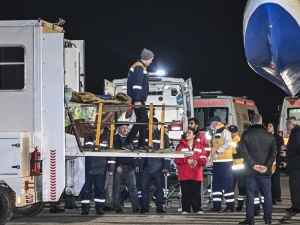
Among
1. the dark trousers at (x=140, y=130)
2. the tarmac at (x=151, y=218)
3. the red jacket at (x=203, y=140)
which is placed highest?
the dark trousers at (x=140, y=130)

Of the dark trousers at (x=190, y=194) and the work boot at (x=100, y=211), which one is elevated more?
the dark trousers at (x=190, y=194)

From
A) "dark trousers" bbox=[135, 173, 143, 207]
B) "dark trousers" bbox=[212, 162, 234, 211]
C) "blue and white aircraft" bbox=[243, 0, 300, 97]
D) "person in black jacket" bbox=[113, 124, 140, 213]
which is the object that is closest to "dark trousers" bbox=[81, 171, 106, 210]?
"person in black jacket" bbox=[113, 124, 140, 213]

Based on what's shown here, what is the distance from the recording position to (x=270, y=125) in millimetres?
18391

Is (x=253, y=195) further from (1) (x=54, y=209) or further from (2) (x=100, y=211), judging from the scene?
(1) (x=54, y=209)

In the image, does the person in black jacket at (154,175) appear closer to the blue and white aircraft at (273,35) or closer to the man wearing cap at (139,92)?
the man wearing cap at (139,92)

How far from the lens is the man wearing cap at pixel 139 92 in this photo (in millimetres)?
15133

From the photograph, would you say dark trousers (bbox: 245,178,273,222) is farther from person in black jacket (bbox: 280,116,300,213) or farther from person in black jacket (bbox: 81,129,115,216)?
person in black jacket (bbox: 81,129,115,216)

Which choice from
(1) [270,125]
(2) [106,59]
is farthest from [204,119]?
(2) [106,59]

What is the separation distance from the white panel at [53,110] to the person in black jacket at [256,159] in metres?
3.02

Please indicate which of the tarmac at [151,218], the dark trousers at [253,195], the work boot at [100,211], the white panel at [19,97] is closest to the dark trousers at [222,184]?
the tarmac at [151,218]

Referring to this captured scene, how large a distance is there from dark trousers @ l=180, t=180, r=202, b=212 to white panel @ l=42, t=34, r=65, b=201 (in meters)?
3.44

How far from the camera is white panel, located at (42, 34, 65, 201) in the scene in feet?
45.9

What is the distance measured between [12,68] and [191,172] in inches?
175

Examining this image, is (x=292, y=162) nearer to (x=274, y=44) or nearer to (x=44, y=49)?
(x=274, y=44)
